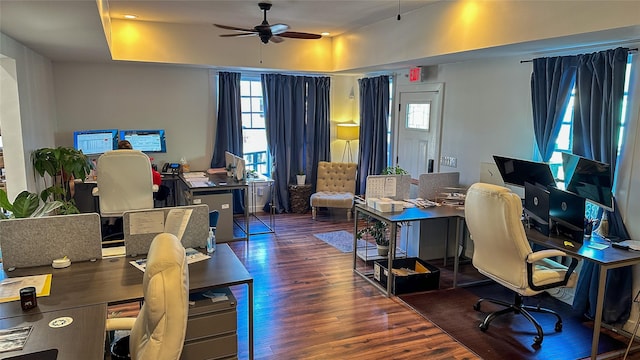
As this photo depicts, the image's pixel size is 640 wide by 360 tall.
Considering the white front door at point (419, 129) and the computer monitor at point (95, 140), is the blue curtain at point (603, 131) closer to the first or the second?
the white front door at point (419, 129)

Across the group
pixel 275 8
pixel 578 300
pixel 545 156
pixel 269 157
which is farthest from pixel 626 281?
pixel 269 157

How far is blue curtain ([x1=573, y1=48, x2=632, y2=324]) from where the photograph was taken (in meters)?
3.51

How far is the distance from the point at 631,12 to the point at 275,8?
3.25 metres

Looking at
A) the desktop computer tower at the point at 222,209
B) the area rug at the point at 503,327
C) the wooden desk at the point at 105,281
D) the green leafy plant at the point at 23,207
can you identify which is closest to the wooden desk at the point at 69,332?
the wooden desk at the point at 105,281

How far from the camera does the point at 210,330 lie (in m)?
2.52

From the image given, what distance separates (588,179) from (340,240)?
315cm

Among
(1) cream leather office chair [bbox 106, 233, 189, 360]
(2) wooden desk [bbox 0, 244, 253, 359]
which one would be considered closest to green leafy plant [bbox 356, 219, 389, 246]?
(2) wooden desk [bbox 0, 244, 253, 359]

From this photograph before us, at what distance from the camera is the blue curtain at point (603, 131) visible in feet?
11.5

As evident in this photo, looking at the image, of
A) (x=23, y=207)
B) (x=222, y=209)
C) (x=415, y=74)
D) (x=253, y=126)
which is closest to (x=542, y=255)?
(x=415, y=74)

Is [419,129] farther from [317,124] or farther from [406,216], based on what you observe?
[406,216]

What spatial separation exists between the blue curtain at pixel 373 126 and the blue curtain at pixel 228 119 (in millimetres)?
1959

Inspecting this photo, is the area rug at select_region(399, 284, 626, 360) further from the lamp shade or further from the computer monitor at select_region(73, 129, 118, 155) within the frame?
the computer monitor at select_region(73, 129, 118, 155)

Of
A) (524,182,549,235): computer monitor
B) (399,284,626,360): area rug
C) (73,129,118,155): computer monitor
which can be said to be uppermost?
(73,129,118,155): computer monitor

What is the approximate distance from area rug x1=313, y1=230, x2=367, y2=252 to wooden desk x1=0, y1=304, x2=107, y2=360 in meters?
3.66
